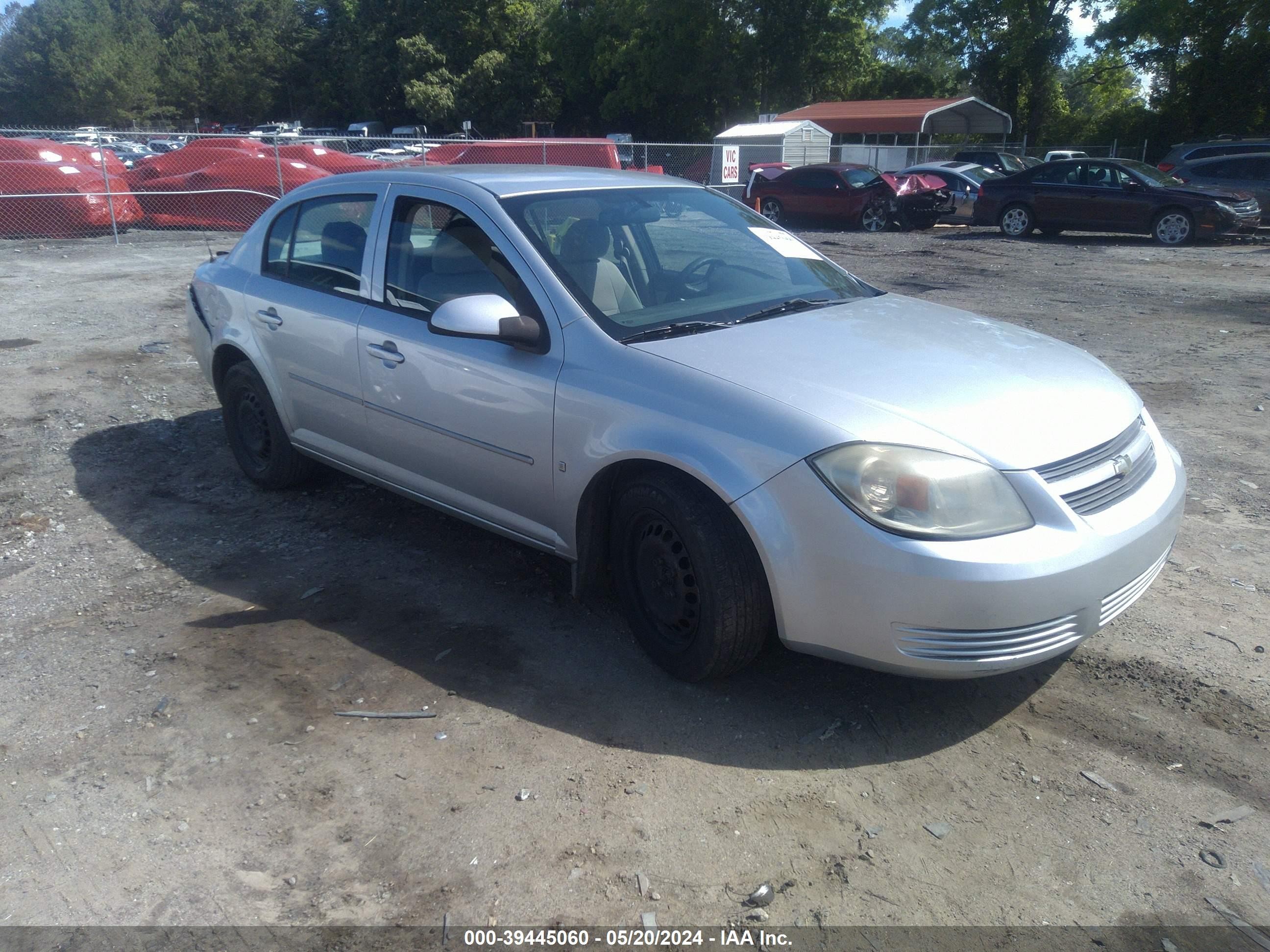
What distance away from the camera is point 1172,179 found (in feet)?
60.2

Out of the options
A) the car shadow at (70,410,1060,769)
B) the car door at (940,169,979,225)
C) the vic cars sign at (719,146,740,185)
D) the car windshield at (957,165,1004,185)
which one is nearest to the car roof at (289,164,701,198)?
the car shadow at (70,410,1060,769)

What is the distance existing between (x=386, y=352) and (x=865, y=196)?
18648mm

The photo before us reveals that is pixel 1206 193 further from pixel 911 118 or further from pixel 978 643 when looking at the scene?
pixel 911 118

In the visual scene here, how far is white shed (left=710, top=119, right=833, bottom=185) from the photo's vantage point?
24.6 metres

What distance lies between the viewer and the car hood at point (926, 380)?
3.09 metres

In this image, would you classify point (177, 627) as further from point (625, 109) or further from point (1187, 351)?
point (625, 109)

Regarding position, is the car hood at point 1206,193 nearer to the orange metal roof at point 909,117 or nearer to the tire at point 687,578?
the tire at point 687,578

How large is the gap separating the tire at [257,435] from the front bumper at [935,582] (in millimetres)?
3084

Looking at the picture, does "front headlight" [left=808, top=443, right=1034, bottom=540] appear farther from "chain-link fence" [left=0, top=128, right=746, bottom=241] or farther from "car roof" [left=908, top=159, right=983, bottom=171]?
"car roof" [left=908, top=159, right=983, bottom=171]

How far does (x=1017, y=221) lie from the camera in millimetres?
19422

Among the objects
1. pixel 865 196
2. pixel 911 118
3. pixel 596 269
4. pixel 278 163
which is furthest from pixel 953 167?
pixel 596 269

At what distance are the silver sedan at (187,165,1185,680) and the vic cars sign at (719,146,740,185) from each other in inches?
788

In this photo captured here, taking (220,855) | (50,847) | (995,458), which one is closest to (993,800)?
(995,458)

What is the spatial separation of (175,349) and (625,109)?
50.9m
